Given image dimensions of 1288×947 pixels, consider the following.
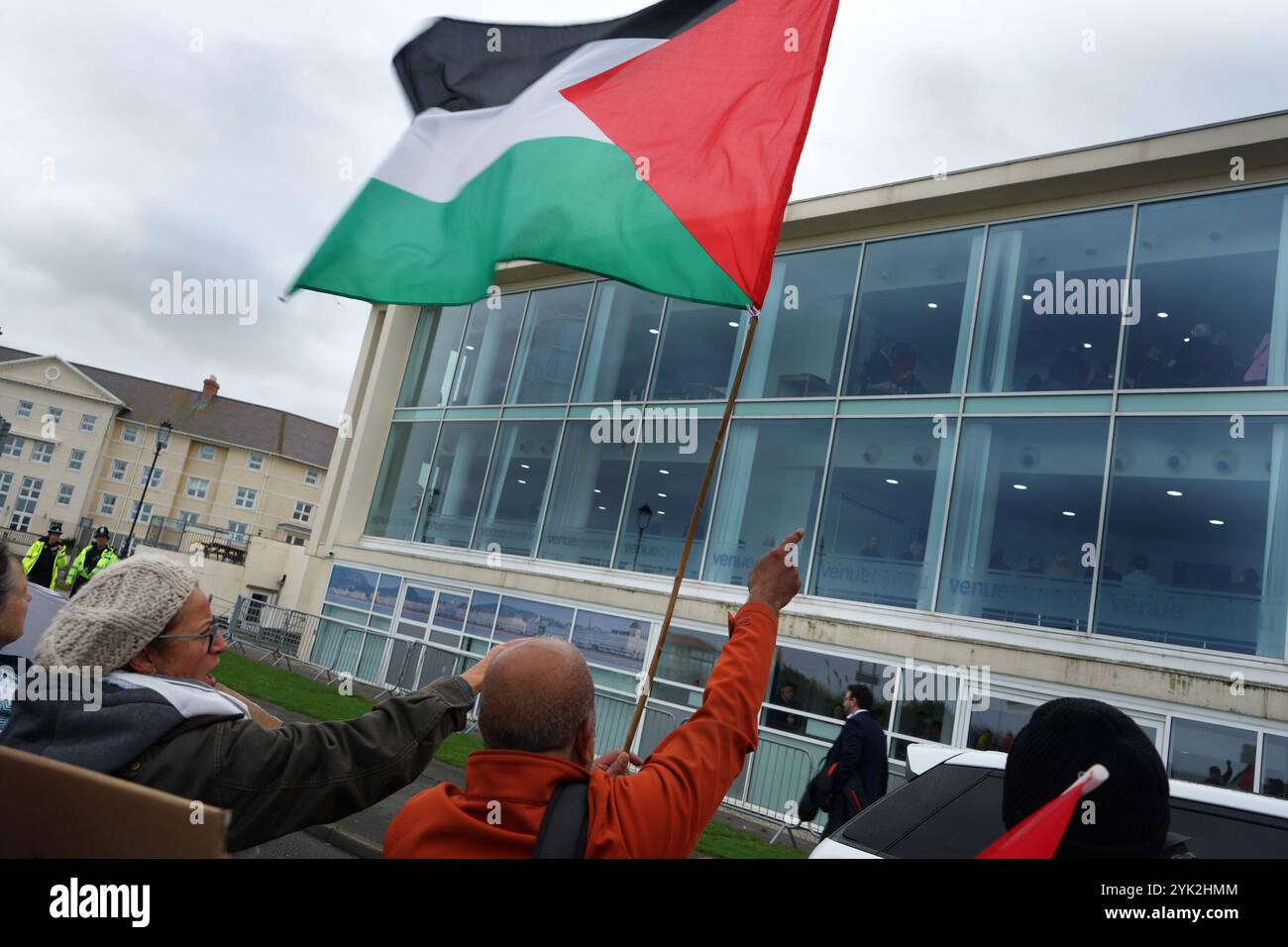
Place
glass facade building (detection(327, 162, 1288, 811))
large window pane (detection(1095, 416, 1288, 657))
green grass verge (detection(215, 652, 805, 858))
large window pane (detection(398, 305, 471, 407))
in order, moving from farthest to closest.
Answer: large window pane (detection(398, 305, 471, 407)), glass facade building (detection(327, 162, 1288, 811)), large window pane (detection(1095, 416, 1288, 657)), green grass verge (detection(215, 652, 805, 858))

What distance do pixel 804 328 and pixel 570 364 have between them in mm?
5831

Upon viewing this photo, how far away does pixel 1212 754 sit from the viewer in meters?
11.0

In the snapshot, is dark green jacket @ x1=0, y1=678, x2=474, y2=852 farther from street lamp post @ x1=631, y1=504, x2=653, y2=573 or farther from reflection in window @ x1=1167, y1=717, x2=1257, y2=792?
street lamp post @ x1=631, y1=504, x2=653, y2=573

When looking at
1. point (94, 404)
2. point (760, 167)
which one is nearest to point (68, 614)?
point (760, 167)

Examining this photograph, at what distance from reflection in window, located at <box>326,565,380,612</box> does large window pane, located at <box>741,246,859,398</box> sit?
11.0 meters

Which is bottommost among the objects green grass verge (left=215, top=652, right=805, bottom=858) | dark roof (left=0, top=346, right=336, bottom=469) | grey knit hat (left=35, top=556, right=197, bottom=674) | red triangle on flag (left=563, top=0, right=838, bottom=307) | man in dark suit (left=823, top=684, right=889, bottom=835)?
green grass verge (left=215, top=652, right=805, bottom=858)

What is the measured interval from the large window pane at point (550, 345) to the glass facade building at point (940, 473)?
A: 10 centimetres

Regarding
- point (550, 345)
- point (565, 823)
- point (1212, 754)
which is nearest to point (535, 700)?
point (565, 823)

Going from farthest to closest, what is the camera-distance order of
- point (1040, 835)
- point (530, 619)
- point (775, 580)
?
point (530, 619) < point (775, 580) < point (1040, 835)

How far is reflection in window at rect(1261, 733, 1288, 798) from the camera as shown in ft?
34.0

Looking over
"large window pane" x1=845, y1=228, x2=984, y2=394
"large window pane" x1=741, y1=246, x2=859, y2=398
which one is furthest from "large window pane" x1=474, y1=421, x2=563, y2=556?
"large window pane" x1=845, y1=228, x2=984, y2=394

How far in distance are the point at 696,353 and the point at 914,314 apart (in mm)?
4484

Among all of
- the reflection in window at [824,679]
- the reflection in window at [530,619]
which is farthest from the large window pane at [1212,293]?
the reflection in window at [530,619]

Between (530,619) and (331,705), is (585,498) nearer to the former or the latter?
(530,619)
